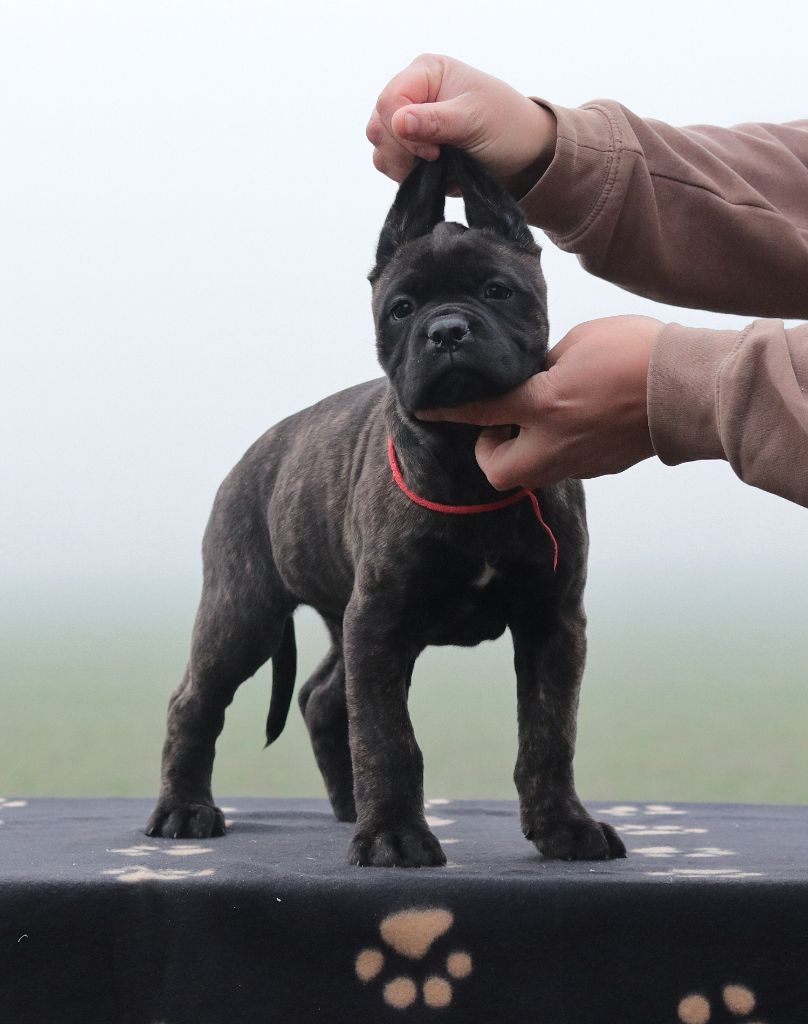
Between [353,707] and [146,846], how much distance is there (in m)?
0.67

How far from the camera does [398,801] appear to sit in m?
2.40

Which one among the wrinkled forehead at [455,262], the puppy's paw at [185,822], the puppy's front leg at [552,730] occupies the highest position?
the wrinkled forehead at [455,262]

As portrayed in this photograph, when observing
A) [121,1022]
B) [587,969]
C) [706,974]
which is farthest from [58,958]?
[706,974]

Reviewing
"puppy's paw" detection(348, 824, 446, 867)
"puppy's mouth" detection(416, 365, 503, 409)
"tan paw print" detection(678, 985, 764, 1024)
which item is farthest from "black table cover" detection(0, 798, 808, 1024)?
"puppy's mouth" detection(416, 365, 503, 409)

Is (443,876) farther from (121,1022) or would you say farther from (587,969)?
(121,1022)

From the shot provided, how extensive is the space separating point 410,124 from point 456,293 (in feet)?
1.09

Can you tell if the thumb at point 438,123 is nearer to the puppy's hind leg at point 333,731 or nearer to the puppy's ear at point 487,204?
the puppy's ear at point 487,204

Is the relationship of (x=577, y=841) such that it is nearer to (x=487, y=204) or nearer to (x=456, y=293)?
(x=456, y=293)

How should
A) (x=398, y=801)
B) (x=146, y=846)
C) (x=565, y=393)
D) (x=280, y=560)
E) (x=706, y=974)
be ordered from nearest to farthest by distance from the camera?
1. (x=706, y=974)
2. (x=565, y=393)
3. (x=398, y=801)
4. (x=146, y=846)
5. (x=280, y=560)

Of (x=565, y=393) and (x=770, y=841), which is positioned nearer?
(x=565, y=393)

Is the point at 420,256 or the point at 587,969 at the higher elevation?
the point at 420,256

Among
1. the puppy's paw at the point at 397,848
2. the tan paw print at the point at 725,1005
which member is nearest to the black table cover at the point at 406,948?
the tan paw print at the point at 725,1005

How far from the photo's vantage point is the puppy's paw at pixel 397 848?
230 centimetres

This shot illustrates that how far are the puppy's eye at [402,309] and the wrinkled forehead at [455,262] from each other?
3 cm
